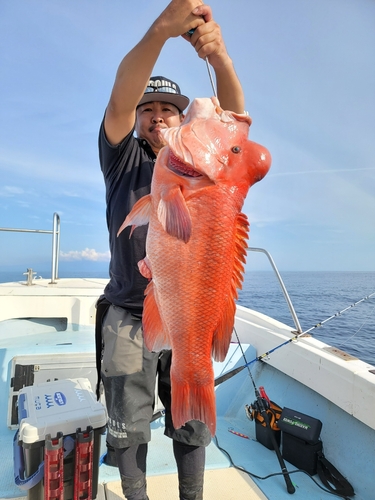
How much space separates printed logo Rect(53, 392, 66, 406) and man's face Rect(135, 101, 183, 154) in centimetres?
183

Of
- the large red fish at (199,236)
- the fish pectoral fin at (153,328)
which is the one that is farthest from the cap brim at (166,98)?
the fish pectoral fin at (153,328)

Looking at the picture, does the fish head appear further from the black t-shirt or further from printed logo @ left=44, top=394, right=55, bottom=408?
printed logo @ left=44, top=394, right=55, bottom=408

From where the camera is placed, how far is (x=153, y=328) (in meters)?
1.71

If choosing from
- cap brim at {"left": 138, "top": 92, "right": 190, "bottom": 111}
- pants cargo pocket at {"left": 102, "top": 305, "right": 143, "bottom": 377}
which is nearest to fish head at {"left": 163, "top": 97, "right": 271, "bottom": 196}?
cap brim at {"left": 138, "top": 92, "right": 190, "bottom": 111}

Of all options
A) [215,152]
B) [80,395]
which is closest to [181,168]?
[215,152]

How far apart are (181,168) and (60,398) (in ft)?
6.14

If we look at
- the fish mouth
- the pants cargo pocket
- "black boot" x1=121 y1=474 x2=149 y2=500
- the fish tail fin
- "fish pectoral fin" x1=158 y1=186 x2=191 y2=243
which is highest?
the fish mouth

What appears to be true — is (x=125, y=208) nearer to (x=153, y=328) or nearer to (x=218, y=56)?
(x=153, y=328)

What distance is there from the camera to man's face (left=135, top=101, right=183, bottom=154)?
244 cm

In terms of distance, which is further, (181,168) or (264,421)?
(264,421)

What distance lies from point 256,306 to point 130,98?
17.8 meters

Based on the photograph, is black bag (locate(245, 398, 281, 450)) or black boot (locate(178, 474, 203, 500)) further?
black bag (locate(245, 398, 281, 450))

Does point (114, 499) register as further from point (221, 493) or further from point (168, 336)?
point (168, 336)

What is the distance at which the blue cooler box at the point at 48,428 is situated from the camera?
2.06m
